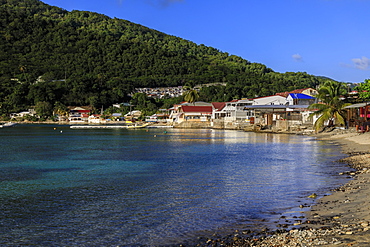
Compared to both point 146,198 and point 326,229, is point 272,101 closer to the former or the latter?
point 146,198

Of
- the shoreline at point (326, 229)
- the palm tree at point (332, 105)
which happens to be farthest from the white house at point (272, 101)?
the shoreline at point (326, 229)

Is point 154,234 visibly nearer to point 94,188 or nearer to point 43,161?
point 94,188

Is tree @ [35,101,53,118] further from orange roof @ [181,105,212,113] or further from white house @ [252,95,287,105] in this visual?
white house @ [252,95,287,105]

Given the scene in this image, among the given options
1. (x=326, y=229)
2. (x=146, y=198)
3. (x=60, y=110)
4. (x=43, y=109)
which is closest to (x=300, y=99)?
(x=146, y=198)

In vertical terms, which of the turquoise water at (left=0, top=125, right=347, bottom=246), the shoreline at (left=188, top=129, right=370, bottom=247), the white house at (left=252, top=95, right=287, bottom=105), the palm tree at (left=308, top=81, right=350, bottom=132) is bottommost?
the turquoise water at (left=0, top=125, right=347, bottom=246)

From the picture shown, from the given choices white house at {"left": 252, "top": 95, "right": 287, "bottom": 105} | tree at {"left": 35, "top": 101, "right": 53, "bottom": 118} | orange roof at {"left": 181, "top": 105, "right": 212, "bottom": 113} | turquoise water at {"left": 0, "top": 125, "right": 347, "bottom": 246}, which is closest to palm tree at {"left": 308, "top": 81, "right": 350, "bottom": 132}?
turquoise water at {"left": 0, "top": 125, "right": 347, "bottom": 246}

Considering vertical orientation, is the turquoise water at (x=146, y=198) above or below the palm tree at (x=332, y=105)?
below

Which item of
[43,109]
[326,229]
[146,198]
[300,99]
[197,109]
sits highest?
[300,99]

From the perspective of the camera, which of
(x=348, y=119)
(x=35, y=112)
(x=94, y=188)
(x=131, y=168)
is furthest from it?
(x=35, y=112)

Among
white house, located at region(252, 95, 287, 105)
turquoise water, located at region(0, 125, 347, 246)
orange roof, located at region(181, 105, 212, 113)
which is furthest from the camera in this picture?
orange roof, located at region(181, 105, 212, 113)

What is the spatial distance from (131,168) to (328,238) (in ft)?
68.7

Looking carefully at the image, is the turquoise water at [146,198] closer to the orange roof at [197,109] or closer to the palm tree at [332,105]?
the palm tree at [332,105]

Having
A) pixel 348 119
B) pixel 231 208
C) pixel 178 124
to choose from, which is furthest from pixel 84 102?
pixel 231 208

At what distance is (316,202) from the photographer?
1537cm
